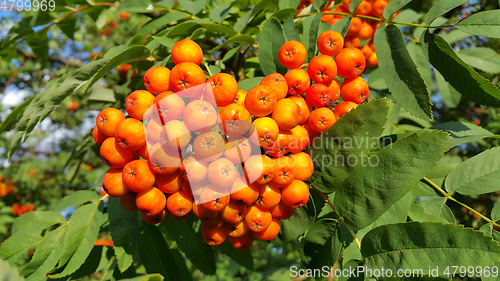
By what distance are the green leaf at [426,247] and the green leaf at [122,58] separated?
4.15ft

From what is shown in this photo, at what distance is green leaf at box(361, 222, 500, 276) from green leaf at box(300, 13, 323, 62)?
83 cm

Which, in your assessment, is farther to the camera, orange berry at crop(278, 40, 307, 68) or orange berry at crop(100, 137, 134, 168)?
orange berry at crop(278, 40, 307, 68)

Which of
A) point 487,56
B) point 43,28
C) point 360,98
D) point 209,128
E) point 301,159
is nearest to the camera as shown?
point 209,128

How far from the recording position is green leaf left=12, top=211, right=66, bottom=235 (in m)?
1.53

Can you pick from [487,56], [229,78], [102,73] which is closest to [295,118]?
[229,78]

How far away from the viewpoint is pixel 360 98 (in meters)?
1.24

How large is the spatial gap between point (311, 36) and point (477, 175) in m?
1.01

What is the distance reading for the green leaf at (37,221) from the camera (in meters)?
1.53

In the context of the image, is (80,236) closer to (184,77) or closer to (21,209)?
(184,77)

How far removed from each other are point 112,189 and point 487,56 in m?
2.39

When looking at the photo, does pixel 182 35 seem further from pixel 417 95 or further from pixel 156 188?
pixel 417 95

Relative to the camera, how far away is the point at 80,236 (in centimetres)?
144

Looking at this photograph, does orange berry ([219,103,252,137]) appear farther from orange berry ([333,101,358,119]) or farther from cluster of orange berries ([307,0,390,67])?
cluster of orange berries ([307,0,390,67])

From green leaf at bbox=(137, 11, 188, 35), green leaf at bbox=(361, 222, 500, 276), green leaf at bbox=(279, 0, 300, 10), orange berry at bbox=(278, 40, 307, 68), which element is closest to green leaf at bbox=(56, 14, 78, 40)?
green leaf at bbox=(137, 11, 188, 35)
